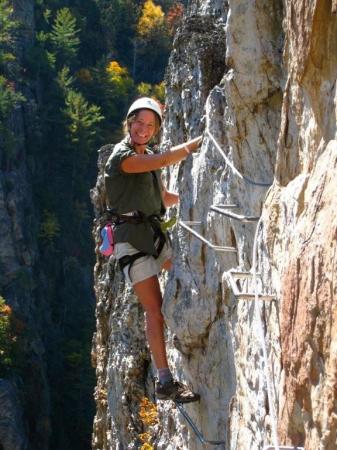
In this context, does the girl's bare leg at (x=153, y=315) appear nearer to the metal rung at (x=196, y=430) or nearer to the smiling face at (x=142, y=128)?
the metal rung at (x=196, y=430)

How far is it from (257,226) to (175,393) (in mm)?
1940

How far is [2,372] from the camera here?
28828 mm

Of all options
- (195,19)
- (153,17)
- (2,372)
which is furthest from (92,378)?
(195,19)

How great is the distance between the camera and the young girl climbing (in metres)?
5.46

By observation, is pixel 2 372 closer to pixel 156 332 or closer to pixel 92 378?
pixel 92 378

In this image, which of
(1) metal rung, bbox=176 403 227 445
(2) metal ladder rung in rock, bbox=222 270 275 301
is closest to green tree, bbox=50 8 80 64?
(1) metal rung, bbox=176 403 227 445

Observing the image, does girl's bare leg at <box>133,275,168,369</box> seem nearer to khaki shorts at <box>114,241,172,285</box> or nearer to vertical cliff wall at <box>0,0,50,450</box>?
khaki shorts at <box>114,241,172,285</box>

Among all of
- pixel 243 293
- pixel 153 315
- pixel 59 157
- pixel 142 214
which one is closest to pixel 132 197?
pixel 142 214

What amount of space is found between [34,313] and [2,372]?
672 centimetres

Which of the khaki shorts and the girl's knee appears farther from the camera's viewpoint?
the girl's knee

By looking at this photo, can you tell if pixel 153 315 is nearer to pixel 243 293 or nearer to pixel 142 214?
pixel 142 214

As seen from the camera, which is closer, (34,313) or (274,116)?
(274,116)

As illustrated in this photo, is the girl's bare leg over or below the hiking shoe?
over

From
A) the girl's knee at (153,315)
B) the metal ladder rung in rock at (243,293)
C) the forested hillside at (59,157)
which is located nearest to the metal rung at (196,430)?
the girl's knee at (153,315)
